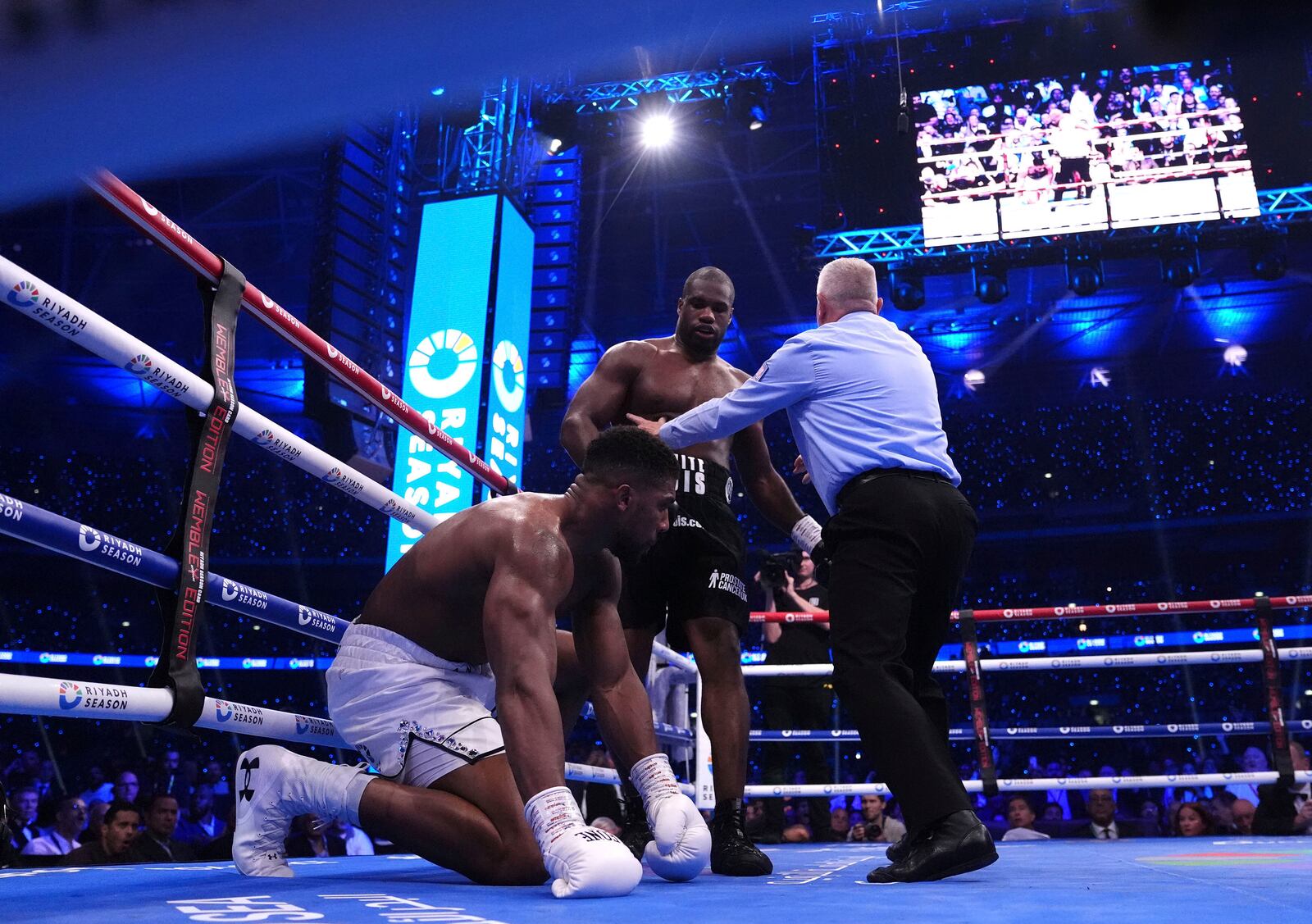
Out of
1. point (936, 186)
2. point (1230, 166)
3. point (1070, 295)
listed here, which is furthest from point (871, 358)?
point (1070, 295)

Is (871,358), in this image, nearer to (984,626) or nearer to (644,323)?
(644,323)

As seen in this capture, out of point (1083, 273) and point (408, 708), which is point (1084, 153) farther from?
point (408, 708)

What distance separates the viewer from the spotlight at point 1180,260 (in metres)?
7.38

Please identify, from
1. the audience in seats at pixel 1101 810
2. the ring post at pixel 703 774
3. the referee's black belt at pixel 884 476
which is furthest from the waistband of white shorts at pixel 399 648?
the audience in seats at pixel 1101 810

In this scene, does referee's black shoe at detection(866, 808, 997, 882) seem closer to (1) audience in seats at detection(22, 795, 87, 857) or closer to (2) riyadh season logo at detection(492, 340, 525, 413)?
(1) audience in seats at detection(22, 795, 87, 857)

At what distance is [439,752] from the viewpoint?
1698 millimetres

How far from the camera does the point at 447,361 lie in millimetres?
6969

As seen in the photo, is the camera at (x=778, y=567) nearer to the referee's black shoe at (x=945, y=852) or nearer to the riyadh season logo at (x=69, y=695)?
the referee's black shoe at (x=945, y=852)

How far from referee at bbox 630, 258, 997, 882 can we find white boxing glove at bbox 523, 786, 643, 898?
0.43 meters

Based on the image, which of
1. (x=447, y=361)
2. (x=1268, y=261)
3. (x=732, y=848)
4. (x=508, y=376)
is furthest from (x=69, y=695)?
(x=1268, y=261)

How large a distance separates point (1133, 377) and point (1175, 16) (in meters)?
6.38

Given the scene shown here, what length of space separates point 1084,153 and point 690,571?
21.0ft

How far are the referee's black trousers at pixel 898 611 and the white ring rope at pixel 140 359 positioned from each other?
90 centimetres

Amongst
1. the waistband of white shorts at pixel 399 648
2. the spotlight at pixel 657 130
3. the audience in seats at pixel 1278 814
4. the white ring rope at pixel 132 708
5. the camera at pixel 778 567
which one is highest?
the spotlight at pixel 657 130
